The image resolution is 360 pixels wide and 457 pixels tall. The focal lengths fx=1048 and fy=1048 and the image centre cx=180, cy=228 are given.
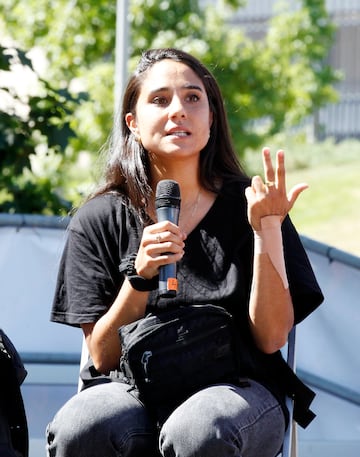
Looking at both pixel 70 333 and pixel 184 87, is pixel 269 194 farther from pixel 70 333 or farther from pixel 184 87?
pixel 70 333

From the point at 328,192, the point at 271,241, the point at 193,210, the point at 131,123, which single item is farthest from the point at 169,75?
the point at 328,192

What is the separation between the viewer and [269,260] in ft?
9.62

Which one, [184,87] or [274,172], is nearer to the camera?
[274,172]

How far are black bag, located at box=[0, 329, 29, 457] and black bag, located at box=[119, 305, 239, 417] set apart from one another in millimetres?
305

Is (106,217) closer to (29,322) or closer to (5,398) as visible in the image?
(5,398)

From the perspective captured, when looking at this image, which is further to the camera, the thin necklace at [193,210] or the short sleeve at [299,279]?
the thin necklace at [193,210]

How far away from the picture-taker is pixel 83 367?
10.7ft

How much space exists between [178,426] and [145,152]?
3.13 feet

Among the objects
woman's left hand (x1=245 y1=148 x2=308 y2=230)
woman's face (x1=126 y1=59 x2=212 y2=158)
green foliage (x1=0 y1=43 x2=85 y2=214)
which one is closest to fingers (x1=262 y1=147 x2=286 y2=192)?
woman's left hand (x1=245 y1=148 x2=308 y2=230)

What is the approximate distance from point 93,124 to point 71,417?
754 centimetres

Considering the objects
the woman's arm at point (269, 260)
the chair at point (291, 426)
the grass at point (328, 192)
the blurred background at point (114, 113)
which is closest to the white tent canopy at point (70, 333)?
the blurred background at point (114, 113)

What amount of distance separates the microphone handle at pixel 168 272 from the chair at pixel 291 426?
2.09 ft

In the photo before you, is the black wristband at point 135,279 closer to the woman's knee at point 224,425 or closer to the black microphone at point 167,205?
the black microphone at point 167,205

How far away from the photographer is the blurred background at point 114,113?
412cm
